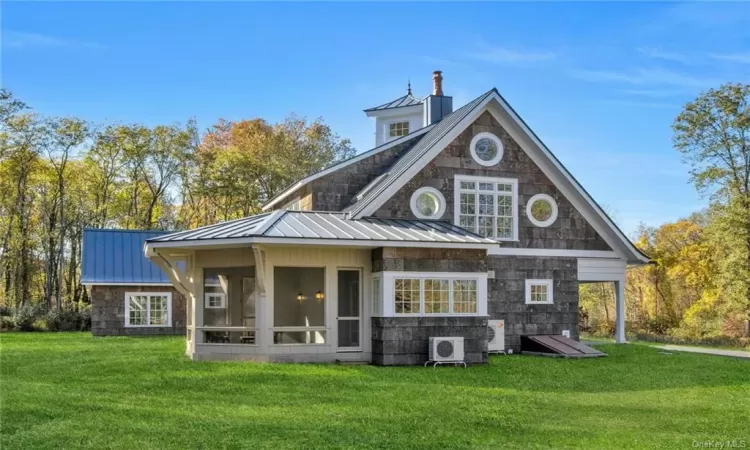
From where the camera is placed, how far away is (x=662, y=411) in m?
10.3

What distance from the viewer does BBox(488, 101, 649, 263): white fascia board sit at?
61.0 ft

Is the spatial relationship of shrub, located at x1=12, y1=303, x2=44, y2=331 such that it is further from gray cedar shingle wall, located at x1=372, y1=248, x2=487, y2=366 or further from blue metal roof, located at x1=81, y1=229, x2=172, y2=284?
gray cedar shingle wall, located at x1=372, y1=248, x2=487, y2=366

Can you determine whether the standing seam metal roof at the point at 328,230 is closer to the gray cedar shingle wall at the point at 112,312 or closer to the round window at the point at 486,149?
the round window at the point at 486,149

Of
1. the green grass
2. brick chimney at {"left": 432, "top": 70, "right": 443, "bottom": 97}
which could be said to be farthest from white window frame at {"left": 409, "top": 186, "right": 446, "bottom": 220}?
brick chimney at {"left": 432, "top": 70, "right": 443, "bottom": 97}

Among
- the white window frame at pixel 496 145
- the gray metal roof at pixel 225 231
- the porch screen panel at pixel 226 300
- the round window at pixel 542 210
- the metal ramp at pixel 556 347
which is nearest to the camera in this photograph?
the gray metal roof at pixel 225 231

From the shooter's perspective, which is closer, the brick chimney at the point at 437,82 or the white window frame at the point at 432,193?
the white window frame at the point at 432,193

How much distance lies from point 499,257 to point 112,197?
2837cm

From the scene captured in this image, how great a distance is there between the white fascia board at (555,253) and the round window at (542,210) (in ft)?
2.19

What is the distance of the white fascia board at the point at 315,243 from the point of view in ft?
45.3

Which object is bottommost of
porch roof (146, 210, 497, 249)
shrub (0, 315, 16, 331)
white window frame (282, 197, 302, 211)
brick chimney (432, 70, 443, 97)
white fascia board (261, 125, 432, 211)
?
shrub (0, 315, 16, 331)

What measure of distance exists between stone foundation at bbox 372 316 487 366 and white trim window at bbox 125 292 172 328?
13231 millimetres

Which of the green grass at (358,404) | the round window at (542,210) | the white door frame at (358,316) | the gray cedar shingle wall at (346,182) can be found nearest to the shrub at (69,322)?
the green grass at (358,404)

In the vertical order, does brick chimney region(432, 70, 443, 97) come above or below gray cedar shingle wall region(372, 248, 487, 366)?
above

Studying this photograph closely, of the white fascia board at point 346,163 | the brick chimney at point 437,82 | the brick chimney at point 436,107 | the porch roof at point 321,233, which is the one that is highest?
the brick chimney at point 437,82
